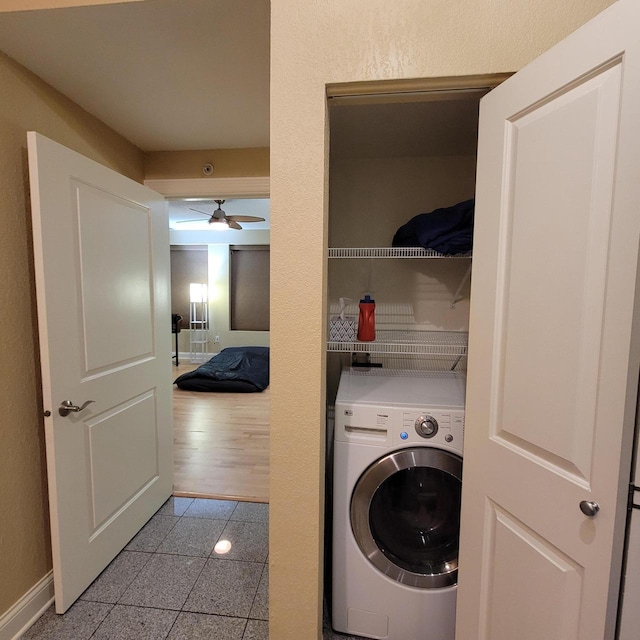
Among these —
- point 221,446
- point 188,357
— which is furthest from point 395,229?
point 188,357

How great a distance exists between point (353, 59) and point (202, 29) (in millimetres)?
590

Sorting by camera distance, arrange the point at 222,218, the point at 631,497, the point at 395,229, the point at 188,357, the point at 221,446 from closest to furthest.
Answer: the point at 631,497, the point at 395,229, the point at 221,446, the point at 222,218, the point at 188,357

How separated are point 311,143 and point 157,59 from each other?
33.1 inches

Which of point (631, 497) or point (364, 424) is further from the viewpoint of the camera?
point (364, 424)

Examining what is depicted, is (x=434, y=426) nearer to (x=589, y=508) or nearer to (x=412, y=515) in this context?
(x=412, y=515)

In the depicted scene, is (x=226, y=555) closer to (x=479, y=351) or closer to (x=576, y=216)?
(x=479, y=351)

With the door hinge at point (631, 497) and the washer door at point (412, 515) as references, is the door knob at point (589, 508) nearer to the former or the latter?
the door hinge at point (631, 497)

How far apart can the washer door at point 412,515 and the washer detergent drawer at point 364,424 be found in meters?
0.09

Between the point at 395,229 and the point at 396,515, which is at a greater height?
the point at 395,229

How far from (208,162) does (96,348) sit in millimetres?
1261

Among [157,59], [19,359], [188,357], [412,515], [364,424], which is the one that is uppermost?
[157,59]

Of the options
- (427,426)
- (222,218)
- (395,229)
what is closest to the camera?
(427,426)

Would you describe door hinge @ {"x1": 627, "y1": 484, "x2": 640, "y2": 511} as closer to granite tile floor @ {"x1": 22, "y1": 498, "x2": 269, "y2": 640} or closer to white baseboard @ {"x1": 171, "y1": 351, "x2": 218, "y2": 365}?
granite tile floor @ {"x1": 22, "y1": 498, "x2": 269, "y2": 640}

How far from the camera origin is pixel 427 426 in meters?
1.28
